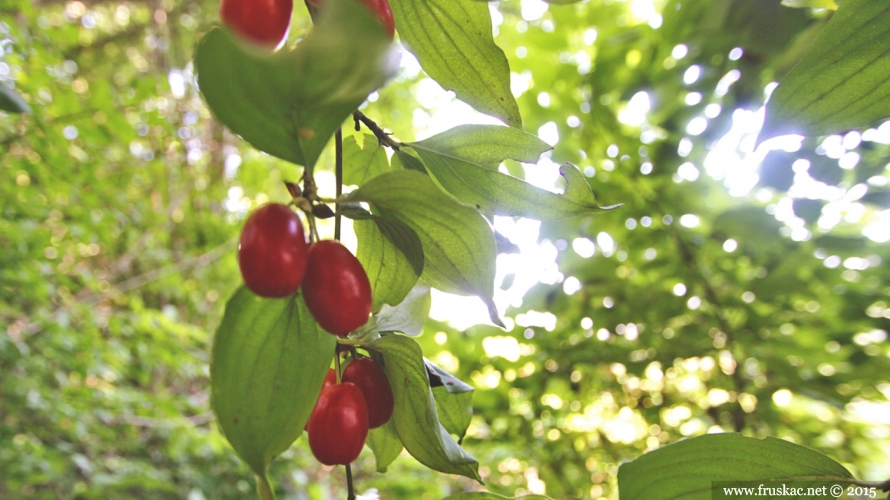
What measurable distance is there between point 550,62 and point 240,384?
3.63 ft

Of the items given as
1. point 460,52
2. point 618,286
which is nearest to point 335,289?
point 460,52

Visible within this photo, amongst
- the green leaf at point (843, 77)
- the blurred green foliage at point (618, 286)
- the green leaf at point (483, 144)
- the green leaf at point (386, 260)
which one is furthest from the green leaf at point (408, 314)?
the blurred green foliage at point (618, 286)

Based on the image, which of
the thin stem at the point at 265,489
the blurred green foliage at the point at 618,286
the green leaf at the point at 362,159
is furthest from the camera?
the blurred green foliage at the point at 618,286

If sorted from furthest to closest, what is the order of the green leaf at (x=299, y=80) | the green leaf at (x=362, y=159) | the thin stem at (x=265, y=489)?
1. the green leaf at (x=362, y=159)
2. the thin stem at (x=265, y=489)
3. the green leaf at (x=299, y=80)

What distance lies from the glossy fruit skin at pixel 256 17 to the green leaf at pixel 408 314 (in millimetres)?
223

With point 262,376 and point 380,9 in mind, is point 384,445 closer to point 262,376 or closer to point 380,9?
point 262,376

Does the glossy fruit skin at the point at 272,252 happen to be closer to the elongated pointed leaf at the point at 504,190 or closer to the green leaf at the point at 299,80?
the green leaf at the point at 299,80

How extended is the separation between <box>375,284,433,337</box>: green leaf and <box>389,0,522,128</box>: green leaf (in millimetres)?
173

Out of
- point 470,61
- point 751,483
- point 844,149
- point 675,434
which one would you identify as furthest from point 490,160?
point 675,434

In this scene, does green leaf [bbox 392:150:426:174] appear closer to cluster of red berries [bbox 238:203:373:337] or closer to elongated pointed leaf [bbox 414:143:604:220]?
elongated pointed leaf [bbox 414:143:604:220]

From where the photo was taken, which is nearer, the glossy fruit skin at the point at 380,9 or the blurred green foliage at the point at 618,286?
the glossy fruit skin at the point at 380,9

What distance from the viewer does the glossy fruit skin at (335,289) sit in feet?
1.03

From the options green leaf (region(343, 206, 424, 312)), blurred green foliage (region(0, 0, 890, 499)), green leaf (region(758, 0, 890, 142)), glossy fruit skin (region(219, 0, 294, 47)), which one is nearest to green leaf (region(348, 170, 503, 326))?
green leaf (region(343, 206, 424, 312))

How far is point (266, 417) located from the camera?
0.33 metres
